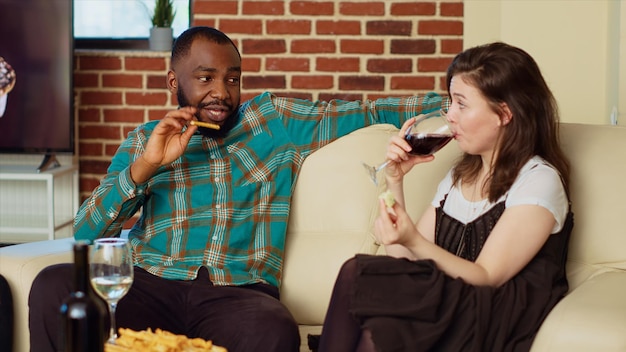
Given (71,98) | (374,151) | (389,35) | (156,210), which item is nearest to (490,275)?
(374,151)

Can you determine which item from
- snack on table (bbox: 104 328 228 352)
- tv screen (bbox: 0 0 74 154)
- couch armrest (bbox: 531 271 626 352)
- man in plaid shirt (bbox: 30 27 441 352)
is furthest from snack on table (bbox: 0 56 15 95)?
couch armrest (bbox: 531 271 626 352)

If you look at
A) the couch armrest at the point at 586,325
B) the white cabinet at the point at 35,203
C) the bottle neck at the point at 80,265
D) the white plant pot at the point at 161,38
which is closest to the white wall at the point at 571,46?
the white plant pot at the point at 161,38

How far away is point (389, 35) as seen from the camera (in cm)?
403

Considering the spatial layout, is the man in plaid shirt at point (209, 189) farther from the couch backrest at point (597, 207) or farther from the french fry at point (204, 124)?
the couch backrest at point (597, 207)

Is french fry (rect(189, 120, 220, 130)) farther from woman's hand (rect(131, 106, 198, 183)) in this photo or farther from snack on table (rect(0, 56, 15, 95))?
snack on table (rect(0, 56, 15, 95))

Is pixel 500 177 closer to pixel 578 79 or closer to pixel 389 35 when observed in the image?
pixel 578 79

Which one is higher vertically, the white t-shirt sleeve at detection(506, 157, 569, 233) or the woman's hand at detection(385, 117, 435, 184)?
the woman's hand at detection(385, 117, 435, 184)

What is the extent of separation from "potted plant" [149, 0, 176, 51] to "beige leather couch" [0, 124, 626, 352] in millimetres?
1936

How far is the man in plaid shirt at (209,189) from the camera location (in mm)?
2178

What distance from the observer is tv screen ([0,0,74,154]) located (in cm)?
406

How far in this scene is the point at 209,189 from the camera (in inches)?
94.3

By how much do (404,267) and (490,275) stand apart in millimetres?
199

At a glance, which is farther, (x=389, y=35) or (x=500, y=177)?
(x=389, y=35)

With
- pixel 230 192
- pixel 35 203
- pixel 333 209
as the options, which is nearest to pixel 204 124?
pixel 230 192
